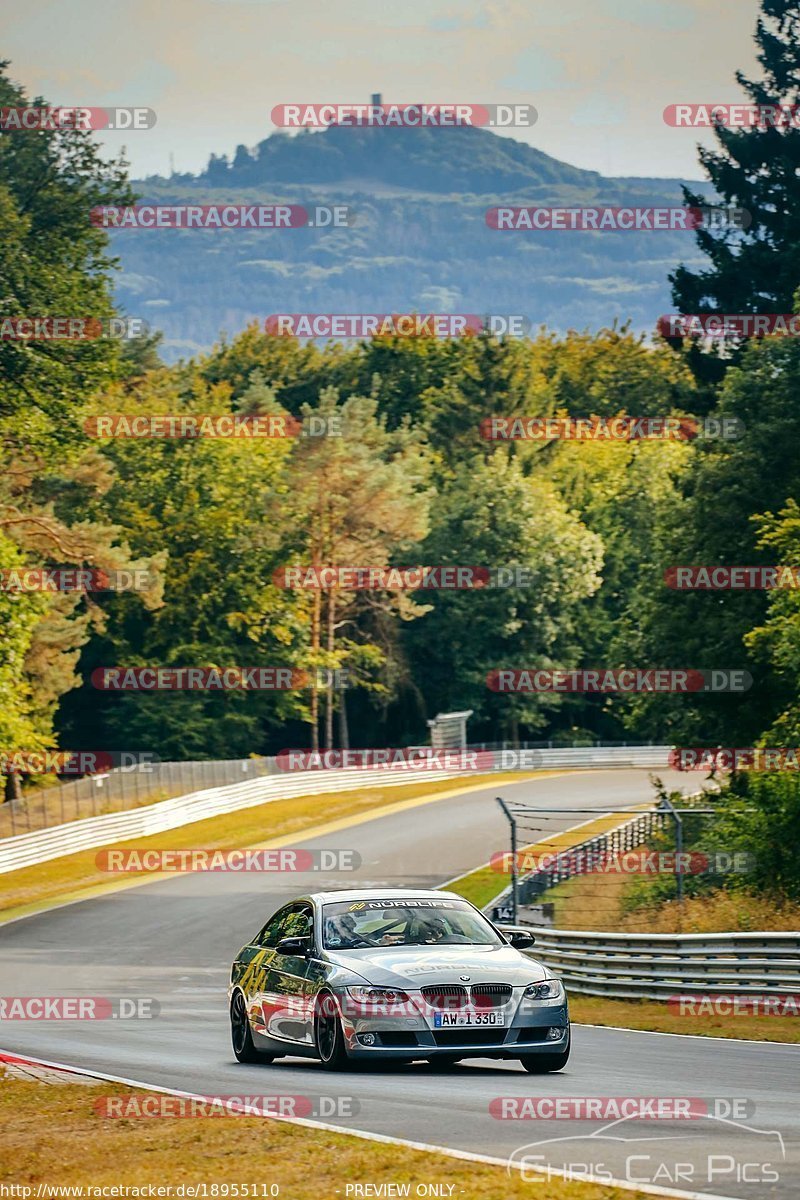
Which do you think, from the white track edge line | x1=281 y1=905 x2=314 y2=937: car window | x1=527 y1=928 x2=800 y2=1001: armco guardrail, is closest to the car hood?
x1=281 y1=905 x2=314 y2=937: car window

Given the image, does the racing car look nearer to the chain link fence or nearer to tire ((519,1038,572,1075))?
tire ((519,1038,572,1075))

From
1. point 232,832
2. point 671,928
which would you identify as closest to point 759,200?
point 232,832

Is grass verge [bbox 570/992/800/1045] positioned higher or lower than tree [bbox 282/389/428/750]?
lower

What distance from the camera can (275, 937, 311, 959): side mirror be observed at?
14227 mm

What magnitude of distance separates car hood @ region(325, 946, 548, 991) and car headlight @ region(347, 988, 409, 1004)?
0.16ft

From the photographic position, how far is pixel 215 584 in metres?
80.4

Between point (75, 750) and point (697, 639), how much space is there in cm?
4564

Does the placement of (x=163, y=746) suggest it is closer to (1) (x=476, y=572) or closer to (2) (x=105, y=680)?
(2) (x=105, y=680)

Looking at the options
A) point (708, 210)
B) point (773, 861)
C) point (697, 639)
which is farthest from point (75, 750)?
point (773, 861)

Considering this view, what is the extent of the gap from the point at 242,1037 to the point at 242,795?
47319 mm

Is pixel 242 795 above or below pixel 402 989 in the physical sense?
below

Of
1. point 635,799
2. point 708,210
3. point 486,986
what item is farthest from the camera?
point 635,799

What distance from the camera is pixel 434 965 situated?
13.3m

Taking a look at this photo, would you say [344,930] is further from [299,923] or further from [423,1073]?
[423,1073]
